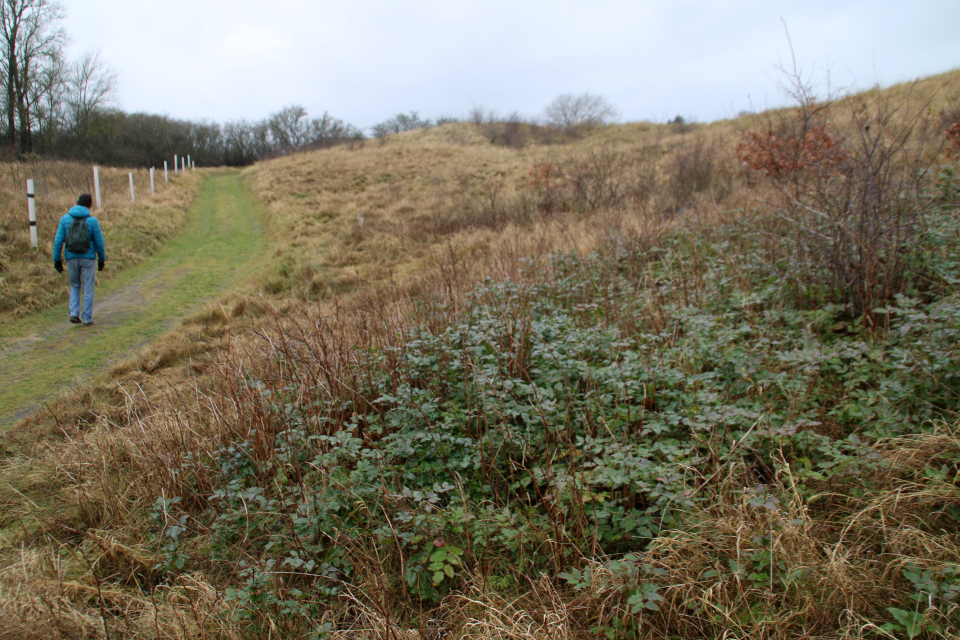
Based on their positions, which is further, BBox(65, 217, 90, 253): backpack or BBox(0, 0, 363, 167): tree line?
BBox(0, 0, 363, 167): tree line

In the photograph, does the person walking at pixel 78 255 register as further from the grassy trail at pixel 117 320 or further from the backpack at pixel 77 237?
the grassy trail at pixel 117 320

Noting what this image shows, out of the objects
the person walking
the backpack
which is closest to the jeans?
the person walking

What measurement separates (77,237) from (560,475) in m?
7.67

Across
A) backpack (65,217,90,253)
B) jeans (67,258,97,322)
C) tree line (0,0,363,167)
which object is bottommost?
jeans (67,258,97,322)

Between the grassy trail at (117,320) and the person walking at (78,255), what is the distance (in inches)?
10.1

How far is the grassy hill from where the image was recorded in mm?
1882

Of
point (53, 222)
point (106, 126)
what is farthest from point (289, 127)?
point (53, 222)

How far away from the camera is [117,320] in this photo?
22.4 feet

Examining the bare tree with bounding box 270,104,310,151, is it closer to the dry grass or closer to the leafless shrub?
the dry grass

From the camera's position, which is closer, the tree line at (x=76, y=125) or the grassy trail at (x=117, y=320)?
the grassy trail at (x=117, y=320)

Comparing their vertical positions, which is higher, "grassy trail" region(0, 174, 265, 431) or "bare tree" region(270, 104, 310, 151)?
"bare tree" region(270, 104, 310, 151)

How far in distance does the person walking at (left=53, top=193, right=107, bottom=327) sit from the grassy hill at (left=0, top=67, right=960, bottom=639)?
8.58ft

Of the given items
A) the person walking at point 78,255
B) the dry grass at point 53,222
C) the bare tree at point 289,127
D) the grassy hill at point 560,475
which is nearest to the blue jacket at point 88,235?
the person walking at point 78,255

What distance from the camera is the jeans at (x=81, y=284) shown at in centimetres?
661
